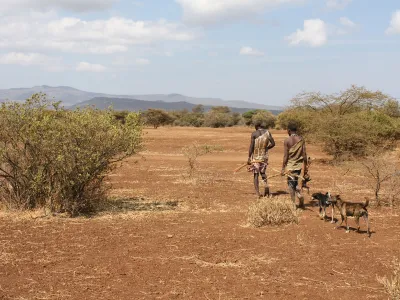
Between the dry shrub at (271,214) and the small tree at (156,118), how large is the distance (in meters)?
49.0

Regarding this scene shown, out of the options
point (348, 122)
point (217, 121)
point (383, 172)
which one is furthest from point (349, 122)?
point (217, 121)

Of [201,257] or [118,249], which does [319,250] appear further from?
[118,249]

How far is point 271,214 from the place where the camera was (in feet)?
25.6

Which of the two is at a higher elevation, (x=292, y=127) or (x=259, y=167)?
(x=292, y=127)

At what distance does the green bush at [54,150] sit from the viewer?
829 cm

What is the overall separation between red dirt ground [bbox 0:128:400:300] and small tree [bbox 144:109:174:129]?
48403 millimetres

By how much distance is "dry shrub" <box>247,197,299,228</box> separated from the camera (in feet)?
25.6

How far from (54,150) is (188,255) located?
367cm

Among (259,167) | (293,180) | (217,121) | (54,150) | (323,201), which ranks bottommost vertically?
(323,201)

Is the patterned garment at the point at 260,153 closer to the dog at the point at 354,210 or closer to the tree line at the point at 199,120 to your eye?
the dog at the point at 354,210

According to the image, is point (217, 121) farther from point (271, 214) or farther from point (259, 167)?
point (271, 214)

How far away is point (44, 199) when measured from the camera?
29.2ft

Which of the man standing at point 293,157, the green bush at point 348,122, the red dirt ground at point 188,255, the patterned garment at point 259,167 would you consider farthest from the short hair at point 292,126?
the green bush at point 348,122

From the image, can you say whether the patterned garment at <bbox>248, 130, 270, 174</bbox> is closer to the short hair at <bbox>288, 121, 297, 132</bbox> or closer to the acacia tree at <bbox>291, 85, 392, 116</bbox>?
the short hair at <bbox>288, 121, 297, 132</bbox>
